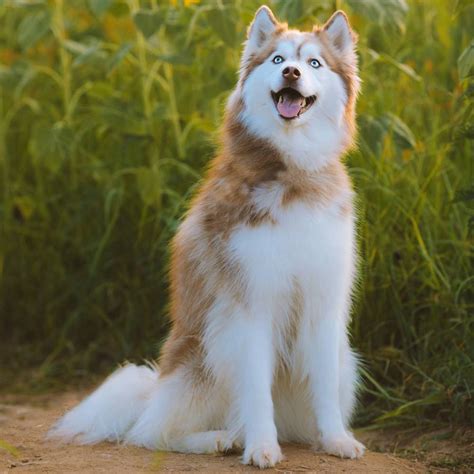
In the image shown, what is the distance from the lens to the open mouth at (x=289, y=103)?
10.9ft

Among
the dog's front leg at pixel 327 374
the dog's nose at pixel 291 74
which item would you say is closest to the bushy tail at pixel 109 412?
the dog's front leg at pixel 327 374

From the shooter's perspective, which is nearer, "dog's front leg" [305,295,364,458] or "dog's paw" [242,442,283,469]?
"dog's paw" [242,442,283,469]

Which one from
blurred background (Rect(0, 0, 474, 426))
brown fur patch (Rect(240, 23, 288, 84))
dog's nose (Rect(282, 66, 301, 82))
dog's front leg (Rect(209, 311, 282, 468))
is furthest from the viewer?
blurred background (Rect(0, 0, 474, 426))

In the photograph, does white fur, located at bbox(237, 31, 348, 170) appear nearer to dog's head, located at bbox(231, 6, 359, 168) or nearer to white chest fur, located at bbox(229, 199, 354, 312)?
dog's head, located at bbox(231, 6, 359, 168)

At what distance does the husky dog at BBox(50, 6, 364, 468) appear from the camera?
3.35 metres

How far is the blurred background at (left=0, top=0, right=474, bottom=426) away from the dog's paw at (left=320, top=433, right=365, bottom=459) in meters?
0.55

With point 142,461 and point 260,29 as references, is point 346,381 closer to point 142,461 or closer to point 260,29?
point 142,461

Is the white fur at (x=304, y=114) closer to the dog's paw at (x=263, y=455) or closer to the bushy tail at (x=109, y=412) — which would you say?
the dog's paw at (x=263, y=455)

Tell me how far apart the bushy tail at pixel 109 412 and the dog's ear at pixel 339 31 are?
1.45 m

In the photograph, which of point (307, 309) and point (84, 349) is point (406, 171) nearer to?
point (307, 309)

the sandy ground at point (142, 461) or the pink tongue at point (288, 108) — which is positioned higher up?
the pink tongue at point (288, 108)

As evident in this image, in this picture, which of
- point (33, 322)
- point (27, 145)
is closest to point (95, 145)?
point (27, 145)

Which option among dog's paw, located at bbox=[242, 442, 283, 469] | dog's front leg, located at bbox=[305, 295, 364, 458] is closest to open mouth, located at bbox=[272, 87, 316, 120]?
dog's front leg, located at bbox=[305, 295, 364, 458]

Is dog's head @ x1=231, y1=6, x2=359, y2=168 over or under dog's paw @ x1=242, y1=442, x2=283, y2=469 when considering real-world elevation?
over
